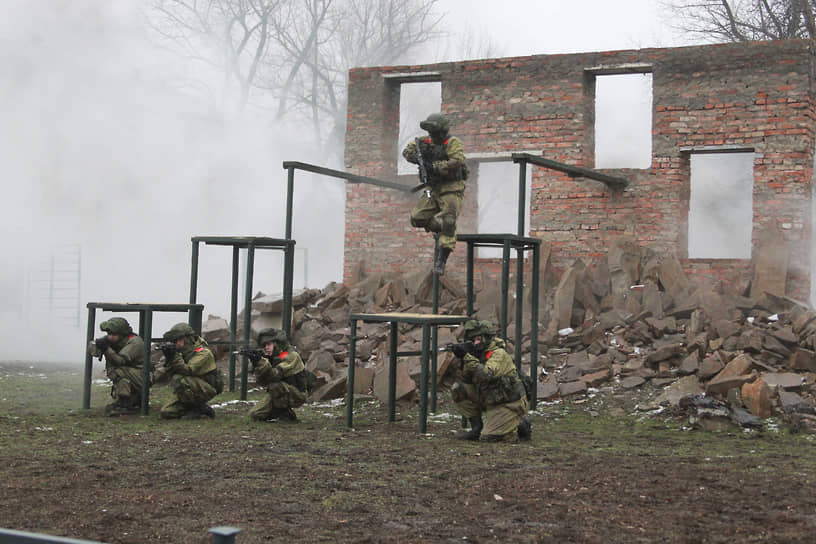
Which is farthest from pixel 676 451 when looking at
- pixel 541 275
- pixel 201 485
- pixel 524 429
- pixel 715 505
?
pixel 541 275

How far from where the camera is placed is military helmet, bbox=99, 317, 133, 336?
9750 millimetres

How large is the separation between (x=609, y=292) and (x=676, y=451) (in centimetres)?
573

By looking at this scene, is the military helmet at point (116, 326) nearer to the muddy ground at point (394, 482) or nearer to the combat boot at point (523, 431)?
the muddy ground at point (394, 482)

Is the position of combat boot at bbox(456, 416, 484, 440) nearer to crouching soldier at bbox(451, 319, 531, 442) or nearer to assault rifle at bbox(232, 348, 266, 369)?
crouching soldier at bbox(451, 319, 531, 442)

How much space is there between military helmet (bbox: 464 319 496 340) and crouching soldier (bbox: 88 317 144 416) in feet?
11.7

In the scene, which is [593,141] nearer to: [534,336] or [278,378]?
[534,336]

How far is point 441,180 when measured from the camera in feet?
32.9

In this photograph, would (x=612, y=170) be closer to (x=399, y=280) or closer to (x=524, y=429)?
(x=399, y=280)

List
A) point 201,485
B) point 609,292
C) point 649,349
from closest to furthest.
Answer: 1. point 201,485
2. point 649,349
3. point 609,292

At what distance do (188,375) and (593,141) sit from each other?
8392mm

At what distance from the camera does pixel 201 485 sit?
604 centimetres

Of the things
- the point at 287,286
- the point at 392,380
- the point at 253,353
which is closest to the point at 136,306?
the point at 253,353

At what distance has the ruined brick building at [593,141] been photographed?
542 inches

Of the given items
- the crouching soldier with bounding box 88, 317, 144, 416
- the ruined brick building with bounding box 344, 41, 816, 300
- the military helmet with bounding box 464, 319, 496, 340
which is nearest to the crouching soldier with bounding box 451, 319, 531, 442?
the military helmet with bounding box 464, 319, 496, 340
